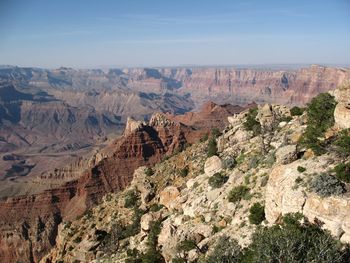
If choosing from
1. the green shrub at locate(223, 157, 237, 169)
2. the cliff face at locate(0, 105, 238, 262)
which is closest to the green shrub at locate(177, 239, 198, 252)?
the green shrub at locate(223, 157, 237, 169)

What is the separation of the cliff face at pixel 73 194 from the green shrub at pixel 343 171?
78.3m

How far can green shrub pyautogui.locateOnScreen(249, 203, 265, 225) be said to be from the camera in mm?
30766

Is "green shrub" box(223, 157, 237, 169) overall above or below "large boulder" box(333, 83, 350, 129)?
below

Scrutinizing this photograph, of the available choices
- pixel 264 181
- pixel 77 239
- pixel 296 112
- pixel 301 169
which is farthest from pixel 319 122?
pixel 77 239

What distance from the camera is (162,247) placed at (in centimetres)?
3609

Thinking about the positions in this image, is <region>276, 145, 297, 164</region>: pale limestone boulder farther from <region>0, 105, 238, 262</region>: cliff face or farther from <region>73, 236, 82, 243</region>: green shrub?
<region>0, 105, 238, 262</region>: cliff face

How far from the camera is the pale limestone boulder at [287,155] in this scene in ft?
108

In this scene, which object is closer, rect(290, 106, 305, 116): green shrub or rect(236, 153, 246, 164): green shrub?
rect(236, 153, 246, 164): green shrub

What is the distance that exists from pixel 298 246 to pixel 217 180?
15609 millimetres

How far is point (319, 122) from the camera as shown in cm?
3875

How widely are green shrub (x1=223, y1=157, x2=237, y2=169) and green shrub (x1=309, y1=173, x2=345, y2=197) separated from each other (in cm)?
1544

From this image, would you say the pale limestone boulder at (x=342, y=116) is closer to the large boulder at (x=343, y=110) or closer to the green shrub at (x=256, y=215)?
the large boulder at (x=343, y=110)

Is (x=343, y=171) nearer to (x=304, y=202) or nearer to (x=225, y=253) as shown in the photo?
(x=304, y=202)

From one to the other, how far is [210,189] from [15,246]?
73.8 metres
